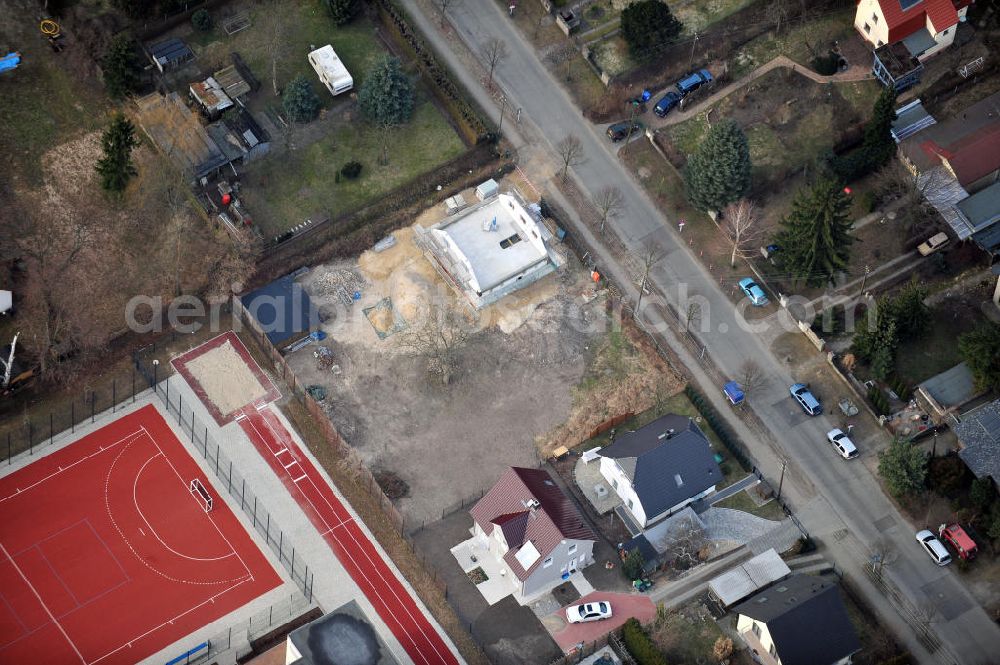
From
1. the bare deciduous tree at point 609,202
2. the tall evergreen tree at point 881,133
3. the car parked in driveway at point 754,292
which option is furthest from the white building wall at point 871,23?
the bare deciduous tree at point 609,202

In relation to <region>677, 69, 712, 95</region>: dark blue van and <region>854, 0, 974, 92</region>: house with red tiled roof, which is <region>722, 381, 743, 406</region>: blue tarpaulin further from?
<region>854, 0, 974, 92</region>: house with red tiled roof

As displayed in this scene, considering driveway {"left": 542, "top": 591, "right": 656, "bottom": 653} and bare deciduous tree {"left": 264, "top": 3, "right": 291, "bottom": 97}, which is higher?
bare deciduous tree {"left": 264, "top": 3, "right": 291, "bottom": 97}

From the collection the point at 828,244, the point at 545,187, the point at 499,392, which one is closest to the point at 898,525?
the point at 828,244

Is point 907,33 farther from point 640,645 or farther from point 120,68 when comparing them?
point 120,68

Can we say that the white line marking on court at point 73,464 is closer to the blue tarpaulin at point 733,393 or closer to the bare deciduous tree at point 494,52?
the bare deciduous tree at point 494,52

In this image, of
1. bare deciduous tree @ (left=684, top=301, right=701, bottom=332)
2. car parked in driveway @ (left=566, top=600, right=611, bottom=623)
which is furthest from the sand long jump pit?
bare deciduous tree @ (left=684, top=301, right=701, bottom=332)
